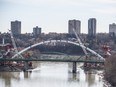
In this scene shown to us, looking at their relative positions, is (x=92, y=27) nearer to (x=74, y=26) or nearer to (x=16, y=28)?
(x=74, y=26)

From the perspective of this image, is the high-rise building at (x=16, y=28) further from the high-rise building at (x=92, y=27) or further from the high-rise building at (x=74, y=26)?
the high-rise building at (x=92, y=27)

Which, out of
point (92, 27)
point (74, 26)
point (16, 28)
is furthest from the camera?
point (16, 28)

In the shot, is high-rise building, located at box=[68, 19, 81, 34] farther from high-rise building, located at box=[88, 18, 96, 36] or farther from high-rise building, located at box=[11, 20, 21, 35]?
high-rise building, located at box=[11, 20, 21, 35]

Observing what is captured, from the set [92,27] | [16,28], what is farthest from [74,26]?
[16,28]

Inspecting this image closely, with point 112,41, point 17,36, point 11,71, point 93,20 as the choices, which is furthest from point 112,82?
point 93,20

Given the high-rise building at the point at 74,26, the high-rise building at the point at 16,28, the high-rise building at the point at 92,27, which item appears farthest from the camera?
the high-rise building at the point at 16,28

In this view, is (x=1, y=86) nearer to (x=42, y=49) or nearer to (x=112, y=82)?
(x=112, y=82)

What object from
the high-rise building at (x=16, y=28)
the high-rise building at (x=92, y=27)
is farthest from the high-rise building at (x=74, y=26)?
the high-rise building at (x=16, y=28)

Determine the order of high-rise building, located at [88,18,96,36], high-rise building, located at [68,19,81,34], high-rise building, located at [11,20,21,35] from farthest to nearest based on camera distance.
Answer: high-rise building, located at [11,20,21,35]
high-rise building, located at [68,19,81,34]
high-rise building, located at [88,18,96,36]

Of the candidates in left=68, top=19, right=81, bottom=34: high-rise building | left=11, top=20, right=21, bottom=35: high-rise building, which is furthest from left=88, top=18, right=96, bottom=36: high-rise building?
left=11, top=20, right=21, bottom=35: high-rise building

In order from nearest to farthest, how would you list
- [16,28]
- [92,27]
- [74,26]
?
[92,27]
[74,26]
[16,28]

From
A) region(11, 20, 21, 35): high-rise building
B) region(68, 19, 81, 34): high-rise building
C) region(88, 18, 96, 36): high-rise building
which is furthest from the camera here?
region(11, 20, 21, 35): high-rise building
